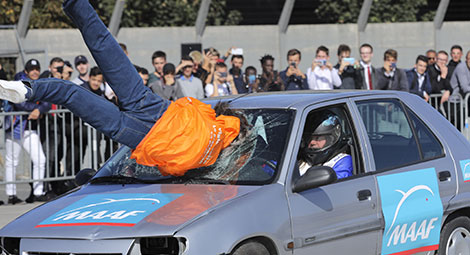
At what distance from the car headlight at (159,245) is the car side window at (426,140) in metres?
2.57

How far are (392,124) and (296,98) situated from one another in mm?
1048

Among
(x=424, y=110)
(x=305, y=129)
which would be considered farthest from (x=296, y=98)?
(x=424, y=110)

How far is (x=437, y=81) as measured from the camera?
611 inches

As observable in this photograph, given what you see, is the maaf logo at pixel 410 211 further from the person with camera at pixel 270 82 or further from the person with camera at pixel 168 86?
the person with camera at pixel 270 82

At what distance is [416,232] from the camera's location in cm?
660

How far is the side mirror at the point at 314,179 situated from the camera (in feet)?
19.0

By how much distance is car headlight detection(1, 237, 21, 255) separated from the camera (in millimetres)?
5617

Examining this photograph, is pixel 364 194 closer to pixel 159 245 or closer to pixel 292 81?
pixel 159 245

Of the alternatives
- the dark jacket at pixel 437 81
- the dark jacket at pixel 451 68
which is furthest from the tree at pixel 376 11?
the dark jacket at pixel 437 81

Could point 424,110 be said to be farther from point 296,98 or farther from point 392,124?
point 296,98

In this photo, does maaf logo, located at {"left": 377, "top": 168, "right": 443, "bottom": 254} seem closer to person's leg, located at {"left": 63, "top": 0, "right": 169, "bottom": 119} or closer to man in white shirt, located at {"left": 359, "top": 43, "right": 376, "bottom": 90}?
person's leg, located at {"left": 63, "top": 0, "right": 169, "bottom": 119}

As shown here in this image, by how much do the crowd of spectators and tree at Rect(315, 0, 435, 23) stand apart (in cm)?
447

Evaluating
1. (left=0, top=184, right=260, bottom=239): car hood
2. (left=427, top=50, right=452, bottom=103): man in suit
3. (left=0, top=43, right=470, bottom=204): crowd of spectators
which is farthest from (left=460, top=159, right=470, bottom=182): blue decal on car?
(left=427, top=50, right=452, bottom=103): man in suit

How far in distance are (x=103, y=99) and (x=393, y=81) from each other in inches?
328
